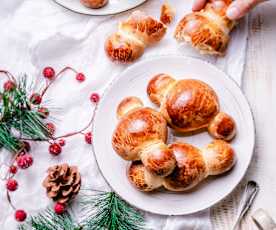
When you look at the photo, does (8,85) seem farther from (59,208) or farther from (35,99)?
(59,208)

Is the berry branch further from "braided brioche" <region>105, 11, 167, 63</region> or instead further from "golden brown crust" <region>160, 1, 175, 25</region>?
"golden brown crust" <region>160, 1, 175, 25</region>

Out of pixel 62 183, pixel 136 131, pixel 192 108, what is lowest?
pixel 62 183

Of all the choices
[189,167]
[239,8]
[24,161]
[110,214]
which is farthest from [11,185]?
[239,8]

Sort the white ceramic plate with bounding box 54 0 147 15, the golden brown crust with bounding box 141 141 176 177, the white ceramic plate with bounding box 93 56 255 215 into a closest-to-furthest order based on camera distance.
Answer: the golden brown crust with bounding box 141 141 176 177, the white ceramic plate with bounding box 93 56 255 215, the white ceramic plate with bounding box 54 0 147 15

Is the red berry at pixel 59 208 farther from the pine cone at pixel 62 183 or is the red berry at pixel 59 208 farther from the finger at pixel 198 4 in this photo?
the finger at pixel 198 4

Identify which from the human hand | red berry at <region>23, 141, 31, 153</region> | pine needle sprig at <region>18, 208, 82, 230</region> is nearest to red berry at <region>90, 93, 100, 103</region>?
red berry at <region>23, 141, 31, 153</region>

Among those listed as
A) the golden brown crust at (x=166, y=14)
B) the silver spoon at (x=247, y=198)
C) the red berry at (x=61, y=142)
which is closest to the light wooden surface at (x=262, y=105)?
the silver spoon at (x=247, y=198)
